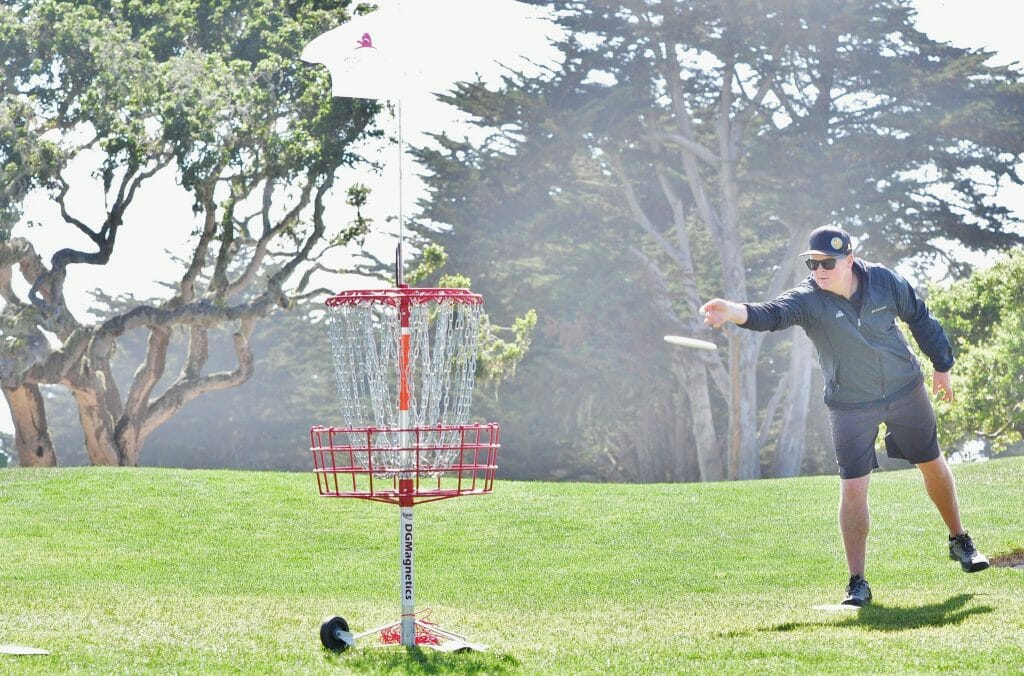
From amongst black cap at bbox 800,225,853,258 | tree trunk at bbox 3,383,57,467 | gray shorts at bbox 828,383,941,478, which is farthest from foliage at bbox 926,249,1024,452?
tree trunk at bbox 3,383,57,467

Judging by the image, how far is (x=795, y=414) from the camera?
1307 inches

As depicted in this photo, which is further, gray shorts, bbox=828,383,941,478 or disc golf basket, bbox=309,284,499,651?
gray shorts, bbox=828,383,941,478

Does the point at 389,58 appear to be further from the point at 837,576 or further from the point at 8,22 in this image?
the point at 8,22

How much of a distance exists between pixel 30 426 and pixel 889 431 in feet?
71.0

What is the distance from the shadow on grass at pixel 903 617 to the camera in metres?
7.27

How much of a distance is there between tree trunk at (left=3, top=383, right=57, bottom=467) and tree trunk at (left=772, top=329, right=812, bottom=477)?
1701 centimetres

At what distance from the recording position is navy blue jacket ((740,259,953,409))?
780cm

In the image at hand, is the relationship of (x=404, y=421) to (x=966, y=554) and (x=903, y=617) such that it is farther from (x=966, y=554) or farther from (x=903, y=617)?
(x=966, y=554)

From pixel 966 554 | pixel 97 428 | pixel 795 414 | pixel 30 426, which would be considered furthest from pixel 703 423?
pixel 966 554

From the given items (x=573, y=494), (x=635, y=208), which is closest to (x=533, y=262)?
(x=635, y=208)

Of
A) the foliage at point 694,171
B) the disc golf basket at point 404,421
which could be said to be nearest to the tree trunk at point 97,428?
the foliage at point 694,171

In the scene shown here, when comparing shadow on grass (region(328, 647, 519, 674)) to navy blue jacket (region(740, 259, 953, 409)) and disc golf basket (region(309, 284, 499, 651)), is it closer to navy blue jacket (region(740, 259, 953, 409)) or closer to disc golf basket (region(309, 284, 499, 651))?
disc golf basket (region(309, 284, 499, 651))

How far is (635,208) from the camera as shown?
3409 centimetres

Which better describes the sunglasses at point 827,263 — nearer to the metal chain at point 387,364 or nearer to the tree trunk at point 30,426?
the metal chain at point 387,364
